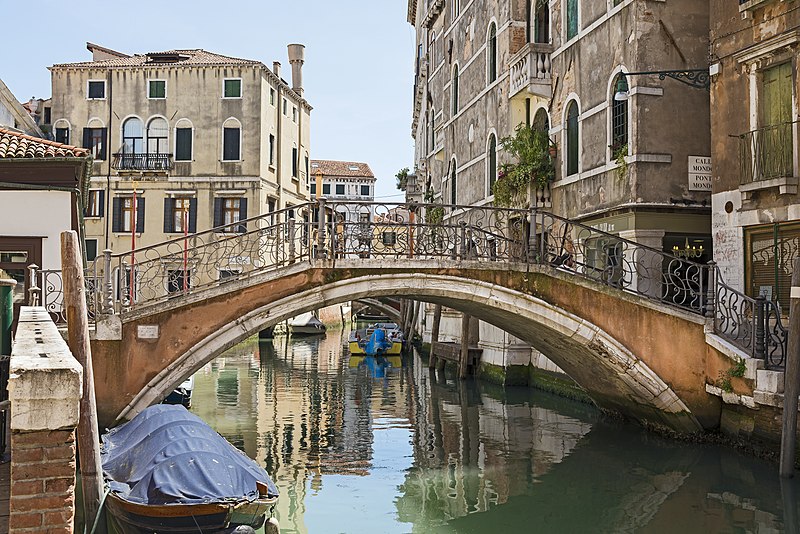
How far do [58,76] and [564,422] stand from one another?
24968 millimetres

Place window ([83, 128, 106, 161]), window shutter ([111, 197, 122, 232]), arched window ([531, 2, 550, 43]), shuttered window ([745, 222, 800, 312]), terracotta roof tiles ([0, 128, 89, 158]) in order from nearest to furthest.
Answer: shuttered window ([745, 222, 800, 312])
terracotta roof tiles ([0, 128, 89, 158])
arched window ([531, 2, 550, 43])
window shutter ([111, 197, 122, 232])
window ([83, 128, 106, 161])

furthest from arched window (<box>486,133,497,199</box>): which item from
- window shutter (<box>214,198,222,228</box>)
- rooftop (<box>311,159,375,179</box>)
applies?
rooftop (<box>311,159,375,179</box>)

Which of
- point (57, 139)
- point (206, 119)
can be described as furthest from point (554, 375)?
point (57, 139)

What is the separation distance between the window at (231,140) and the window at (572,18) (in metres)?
18.4

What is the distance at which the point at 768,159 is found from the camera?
10.7m

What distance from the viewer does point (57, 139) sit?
31.6m

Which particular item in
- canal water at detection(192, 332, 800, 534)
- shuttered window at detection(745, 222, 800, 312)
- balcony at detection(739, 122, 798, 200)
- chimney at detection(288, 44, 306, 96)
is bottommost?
canal water at detection(192, 332, 800, 534)

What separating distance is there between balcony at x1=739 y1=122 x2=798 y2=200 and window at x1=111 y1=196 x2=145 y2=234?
23962 millimetres

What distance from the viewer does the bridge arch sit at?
1040 cm

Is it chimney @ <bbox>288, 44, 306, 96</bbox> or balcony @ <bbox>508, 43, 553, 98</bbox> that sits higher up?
chimney @ <bbox>288, 44, 306, 96</bbox>

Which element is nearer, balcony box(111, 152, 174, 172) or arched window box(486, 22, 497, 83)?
arched window box(486, 22, 497, 83)

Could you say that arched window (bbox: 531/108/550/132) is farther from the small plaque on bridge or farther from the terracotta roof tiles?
the small plaque on bridge

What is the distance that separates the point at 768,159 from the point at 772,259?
1.25 metres

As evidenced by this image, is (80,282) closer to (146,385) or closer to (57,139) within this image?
(146,385)
